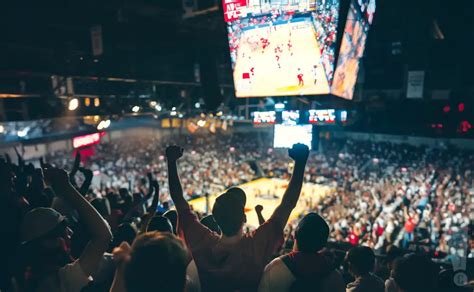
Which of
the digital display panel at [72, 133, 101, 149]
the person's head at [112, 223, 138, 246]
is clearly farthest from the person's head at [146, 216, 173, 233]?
the digital display panel at [72, 133, 101, 149]

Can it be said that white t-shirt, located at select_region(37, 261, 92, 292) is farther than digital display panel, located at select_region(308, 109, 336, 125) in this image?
No

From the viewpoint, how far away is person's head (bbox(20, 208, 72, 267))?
1886mm

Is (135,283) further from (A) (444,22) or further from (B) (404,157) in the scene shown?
(B) (404,157)

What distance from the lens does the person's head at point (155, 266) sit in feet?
4.38

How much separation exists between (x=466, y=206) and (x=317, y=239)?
13.9 meters

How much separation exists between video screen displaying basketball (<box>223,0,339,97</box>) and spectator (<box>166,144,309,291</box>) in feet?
9.66

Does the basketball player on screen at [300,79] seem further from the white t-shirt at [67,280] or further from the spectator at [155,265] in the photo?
the spectator at [155,265]

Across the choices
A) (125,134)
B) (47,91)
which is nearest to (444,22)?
(47,91)

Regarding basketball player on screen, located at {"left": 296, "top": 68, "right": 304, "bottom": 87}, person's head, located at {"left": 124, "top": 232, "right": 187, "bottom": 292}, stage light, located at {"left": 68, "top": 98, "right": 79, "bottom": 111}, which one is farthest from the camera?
stage light, located at {"left": 68, "top": 98, "right": 79, "bottom": 111}

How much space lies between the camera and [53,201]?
4.11 metres

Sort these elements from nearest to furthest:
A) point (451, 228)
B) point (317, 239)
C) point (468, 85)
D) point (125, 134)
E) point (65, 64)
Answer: point (317, 239) → point (65, 64) → point (451, 228) → point (468, 85) → point (125, 134)

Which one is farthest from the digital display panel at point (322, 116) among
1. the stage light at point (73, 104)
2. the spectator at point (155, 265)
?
the stage light at point (73, 104)

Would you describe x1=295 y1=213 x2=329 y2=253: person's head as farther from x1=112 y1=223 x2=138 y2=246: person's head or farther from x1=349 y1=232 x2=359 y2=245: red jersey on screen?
x1=349 y1=232 x2=359 y2=245: red jersey on screen

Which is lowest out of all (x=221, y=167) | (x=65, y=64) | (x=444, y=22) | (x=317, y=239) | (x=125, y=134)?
(x=221, y=167)
